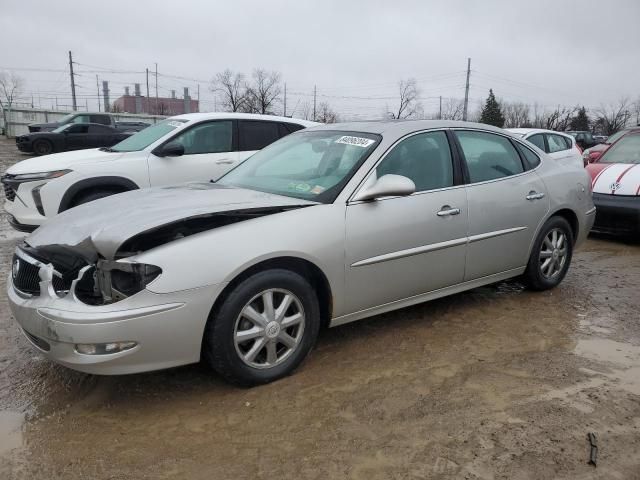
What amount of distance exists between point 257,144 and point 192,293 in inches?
186

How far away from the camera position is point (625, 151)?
7.90 m

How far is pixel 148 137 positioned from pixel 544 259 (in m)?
4.97

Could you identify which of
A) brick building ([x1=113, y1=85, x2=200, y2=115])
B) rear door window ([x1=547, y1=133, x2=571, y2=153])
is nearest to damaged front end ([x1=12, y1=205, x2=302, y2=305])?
rear door window ([x1=547, y1=133, x2=571, y2=153])

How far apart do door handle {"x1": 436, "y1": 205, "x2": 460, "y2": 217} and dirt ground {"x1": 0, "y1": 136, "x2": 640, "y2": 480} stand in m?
0.90

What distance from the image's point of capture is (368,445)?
8.46 ft

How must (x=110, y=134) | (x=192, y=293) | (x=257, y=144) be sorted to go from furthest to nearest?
(x=110, y=134) → (x=257, y=144) → (x=192, y=293)

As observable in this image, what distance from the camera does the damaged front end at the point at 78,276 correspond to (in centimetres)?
273

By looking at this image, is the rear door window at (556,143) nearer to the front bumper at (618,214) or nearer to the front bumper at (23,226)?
the front bumper at (618,214)

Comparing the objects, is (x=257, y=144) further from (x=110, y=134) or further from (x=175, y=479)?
(x=110, y=134)

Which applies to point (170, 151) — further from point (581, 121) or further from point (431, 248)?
point (581, 121)

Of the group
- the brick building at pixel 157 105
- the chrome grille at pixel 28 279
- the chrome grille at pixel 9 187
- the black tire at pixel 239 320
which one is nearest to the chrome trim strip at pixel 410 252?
the black tire at pixel 239 320

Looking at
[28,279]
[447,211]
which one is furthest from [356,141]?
[28,279]

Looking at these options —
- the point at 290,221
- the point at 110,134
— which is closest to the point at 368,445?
the point at 290,221

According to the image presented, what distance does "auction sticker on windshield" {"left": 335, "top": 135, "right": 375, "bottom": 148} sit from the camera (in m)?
3.82
